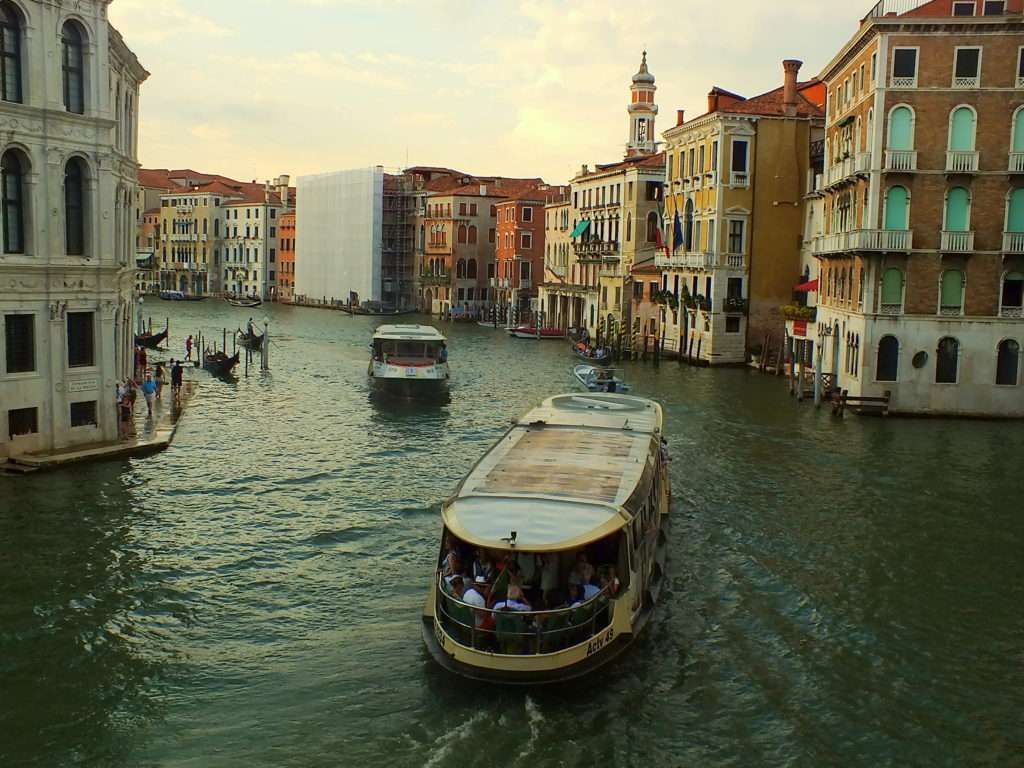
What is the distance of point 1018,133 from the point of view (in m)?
28.5

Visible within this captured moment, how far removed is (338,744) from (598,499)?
398 centimetres

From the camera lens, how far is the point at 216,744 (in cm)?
1005

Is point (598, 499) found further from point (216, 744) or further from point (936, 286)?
point (936, 286)

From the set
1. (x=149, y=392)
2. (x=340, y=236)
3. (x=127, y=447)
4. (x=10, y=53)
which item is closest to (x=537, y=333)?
(x=149, y=392)

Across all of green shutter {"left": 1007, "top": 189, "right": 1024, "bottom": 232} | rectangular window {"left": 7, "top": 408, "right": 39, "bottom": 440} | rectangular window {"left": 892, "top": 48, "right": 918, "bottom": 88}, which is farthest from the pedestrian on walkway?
green shutter {"left": 1007, "top": 189, "right": 1024, "bottom": 232}

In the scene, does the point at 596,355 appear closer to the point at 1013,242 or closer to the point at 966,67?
the point at 1013,242

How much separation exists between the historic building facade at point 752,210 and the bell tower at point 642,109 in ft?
91.3

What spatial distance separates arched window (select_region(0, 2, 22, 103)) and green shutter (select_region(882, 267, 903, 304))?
71.0 feet

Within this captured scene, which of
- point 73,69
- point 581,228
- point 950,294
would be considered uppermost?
point 73,69

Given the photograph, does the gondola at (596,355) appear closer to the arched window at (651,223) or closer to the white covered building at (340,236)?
the arched window at (651,223)

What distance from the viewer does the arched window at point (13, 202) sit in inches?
763

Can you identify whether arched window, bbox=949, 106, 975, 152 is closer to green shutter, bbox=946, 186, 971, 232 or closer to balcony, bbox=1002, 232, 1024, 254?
green shutter, bbox=946, 186, 971, 232

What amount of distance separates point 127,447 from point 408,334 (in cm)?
1590

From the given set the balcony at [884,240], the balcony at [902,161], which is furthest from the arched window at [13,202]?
the balcony at [902,161]
